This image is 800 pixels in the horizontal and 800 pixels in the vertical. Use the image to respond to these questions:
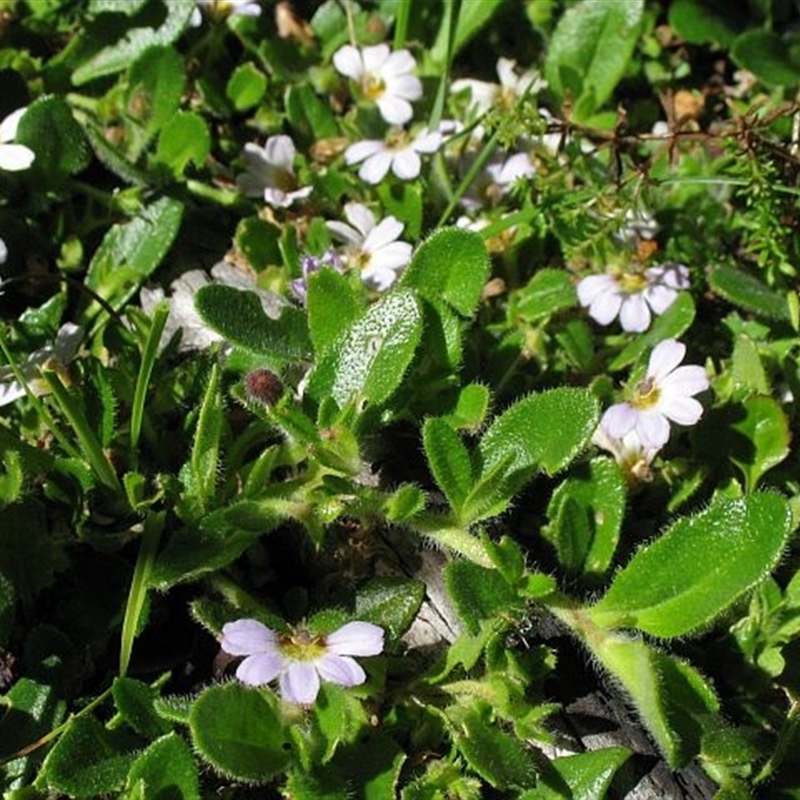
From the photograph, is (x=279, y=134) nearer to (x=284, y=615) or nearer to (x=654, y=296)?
(x=654, y=296)

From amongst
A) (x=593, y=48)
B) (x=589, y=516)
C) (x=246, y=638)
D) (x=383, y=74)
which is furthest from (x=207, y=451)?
(x=593, y=48)

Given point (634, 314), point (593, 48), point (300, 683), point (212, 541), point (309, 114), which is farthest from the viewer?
point (593, 48)

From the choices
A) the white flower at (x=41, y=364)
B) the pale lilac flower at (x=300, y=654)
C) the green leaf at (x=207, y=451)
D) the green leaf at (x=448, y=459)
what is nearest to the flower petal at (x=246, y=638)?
the pale lilac flower at (x=300, y=654)

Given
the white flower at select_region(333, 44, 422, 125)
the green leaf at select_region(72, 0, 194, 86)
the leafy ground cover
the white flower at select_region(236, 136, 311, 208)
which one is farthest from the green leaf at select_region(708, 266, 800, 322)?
the green leaf at select_region(72, 0, 194, 86)

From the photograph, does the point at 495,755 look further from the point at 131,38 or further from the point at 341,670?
the point at 131,38

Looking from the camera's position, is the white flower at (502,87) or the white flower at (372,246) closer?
the white flower at (372,246)

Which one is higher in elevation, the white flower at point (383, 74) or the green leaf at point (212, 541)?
the white flower at point (383, 74)

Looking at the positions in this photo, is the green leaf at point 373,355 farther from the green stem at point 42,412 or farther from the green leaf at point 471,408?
the green stem at point 42,412
